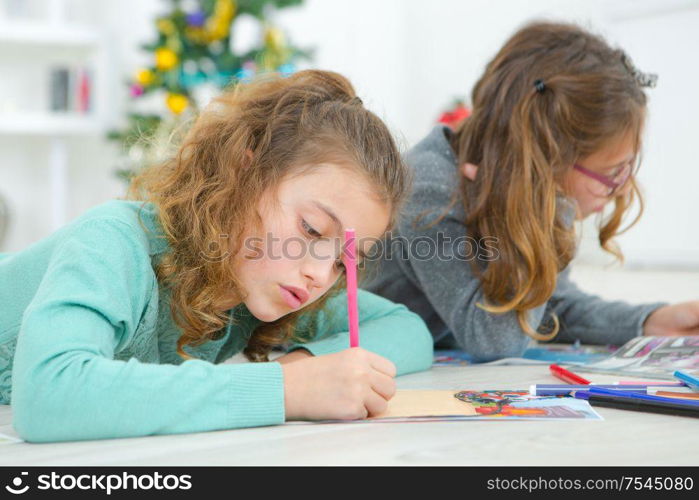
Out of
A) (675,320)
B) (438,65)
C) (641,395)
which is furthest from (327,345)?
(438,65)

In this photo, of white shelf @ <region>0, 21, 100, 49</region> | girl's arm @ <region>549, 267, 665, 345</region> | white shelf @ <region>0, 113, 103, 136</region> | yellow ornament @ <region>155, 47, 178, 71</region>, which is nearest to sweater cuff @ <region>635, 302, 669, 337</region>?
girl's arm @ <region>549, 267, 665, 345</region>

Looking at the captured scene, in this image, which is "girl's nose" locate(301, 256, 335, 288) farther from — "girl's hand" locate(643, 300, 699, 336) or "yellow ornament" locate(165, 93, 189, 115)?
"yellow ornament" locate(165, 93, 189, 115)

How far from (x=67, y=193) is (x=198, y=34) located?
1.24m

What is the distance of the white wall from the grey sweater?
5.59ft

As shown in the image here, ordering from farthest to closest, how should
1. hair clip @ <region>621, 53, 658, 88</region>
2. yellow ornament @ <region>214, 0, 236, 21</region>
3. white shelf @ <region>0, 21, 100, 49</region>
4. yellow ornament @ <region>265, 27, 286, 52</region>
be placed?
white shelf @ <region>0, 21, 100, 49</region>, yellow ornament @ <region>265, 27, 286, 52</region>, yellow ornament @ <region>214, 0, 236, 21</region>, hair clip @ <region>621, 53, 658, 88</region>

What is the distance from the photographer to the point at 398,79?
15.0ft

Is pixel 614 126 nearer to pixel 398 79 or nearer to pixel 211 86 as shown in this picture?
pixel 211 86

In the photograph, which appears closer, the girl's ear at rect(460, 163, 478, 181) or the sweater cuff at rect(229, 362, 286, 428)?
the sweater cuff at rect(229, 362, 286, 428)

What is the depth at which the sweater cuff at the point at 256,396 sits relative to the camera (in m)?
0.76

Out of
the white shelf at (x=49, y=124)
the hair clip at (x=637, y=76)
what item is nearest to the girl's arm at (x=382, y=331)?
the hair clip at (x=637, y=76)

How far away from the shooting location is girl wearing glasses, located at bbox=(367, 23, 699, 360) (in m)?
1.25

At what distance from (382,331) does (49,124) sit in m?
2.66

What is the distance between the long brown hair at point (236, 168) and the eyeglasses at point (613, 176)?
1.36 ft
